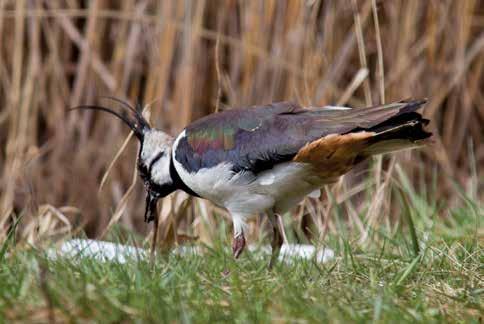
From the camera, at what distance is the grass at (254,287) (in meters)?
2.19

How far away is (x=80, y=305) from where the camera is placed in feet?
7.07

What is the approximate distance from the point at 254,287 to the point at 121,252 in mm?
739

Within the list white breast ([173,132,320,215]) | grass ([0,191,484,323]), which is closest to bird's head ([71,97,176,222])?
white breast ([173,132,320,215])

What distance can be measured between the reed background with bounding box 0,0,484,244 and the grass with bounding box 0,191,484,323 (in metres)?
1.33

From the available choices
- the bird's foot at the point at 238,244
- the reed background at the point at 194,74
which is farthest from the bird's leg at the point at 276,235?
the reed background at the point at 194,74

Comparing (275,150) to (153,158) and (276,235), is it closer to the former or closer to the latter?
(276,235)

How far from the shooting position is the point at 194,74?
4.86 m

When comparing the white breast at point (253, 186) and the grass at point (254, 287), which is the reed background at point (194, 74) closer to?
the white breast at point (253, 186)

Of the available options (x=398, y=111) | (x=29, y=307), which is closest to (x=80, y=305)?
(x=29, y=307)

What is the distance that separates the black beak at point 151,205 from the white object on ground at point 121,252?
0.20 meters

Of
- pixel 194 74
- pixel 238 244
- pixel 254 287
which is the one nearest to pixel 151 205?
pixel 238 244

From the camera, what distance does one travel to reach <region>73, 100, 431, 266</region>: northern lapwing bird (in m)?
3.00

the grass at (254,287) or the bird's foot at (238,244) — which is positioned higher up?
the grass at (254,287)

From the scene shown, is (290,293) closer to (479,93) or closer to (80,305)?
(80,305)
